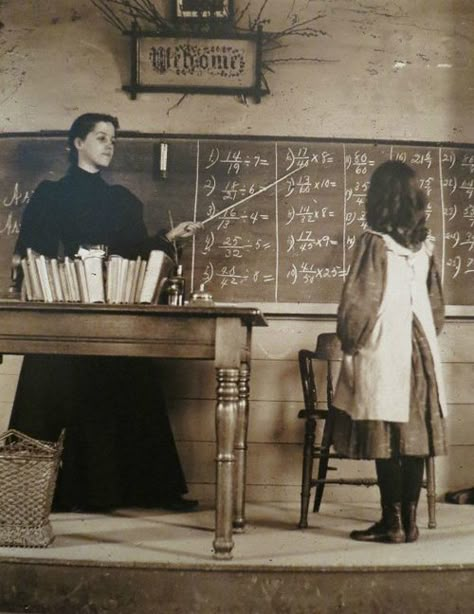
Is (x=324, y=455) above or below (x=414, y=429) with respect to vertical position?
below

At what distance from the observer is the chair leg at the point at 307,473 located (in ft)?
10.9

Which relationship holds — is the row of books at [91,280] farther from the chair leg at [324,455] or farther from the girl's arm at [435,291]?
the girl's arm at [435,291]

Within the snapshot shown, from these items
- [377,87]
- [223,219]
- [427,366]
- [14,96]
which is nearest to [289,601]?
[427,366]

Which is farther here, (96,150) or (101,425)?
(96,150)

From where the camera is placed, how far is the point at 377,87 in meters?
4.06

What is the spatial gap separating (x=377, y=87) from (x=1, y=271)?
7.15ft

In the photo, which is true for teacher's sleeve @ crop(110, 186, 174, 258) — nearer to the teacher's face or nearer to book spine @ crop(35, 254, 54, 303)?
the teacher's face

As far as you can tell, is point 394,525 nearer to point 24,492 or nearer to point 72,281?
point 24,492

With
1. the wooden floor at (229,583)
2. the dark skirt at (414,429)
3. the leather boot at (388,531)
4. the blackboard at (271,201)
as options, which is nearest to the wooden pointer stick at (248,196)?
the blackboard at (271,201)

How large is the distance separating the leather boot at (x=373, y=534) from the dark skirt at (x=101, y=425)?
100cm

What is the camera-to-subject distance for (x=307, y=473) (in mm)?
3373

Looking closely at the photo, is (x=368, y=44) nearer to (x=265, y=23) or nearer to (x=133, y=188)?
(x=265, y=23)

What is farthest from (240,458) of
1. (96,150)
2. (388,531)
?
(96,150)

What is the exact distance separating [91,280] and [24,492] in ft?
2.75
